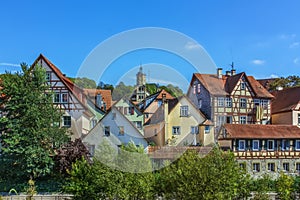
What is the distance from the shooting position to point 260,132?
91.3ft

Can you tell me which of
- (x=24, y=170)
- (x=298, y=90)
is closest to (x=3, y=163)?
(x=24, y=170)

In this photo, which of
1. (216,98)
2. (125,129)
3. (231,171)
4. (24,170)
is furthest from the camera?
(216,98)

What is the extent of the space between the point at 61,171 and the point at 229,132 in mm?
11043

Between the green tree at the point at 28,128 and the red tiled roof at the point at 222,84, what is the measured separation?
12.1m

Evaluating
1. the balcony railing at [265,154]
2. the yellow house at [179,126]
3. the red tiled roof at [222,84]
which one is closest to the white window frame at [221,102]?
the red tiled roof at [222,84]

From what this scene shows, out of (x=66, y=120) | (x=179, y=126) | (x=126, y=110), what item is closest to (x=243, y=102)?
(x=179, y=126)

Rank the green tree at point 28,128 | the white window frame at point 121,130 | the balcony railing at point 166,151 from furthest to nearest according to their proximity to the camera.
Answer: the white window frame at point 121,130
the balcony railing at point 166,151
the green tree at point 28,128

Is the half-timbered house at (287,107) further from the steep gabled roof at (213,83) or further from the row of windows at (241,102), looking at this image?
the steep gabled roof at (213,83)

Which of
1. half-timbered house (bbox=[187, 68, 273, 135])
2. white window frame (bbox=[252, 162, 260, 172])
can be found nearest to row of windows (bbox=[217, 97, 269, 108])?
half-timbered house (bbox=[187, 68, 273, 135])

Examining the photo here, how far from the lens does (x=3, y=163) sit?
71.9 feet

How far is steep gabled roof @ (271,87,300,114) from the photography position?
31.3 m

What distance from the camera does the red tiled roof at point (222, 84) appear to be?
3119cm

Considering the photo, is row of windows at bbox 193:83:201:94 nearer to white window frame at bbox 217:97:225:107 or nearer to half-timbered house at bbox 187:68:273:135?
half-timbered house at bbox 187:68:273:135

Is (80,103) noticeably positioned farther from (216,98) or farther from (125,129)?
(216,98)
